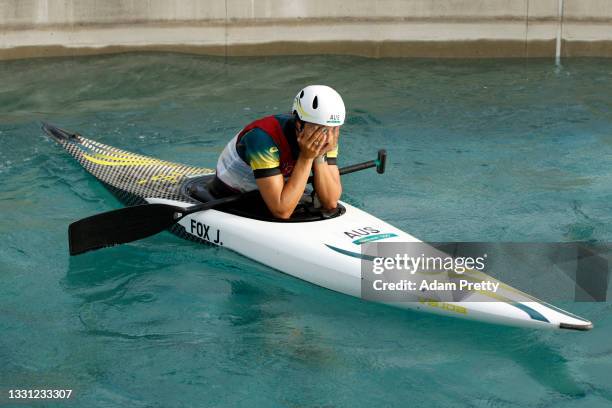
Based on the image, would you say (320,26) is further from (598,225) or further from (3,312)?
(3,312)

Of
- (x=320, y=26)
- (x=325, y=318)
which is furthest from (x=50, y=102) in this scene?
(x=325, y=318)

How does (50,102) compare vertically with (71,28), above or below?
below

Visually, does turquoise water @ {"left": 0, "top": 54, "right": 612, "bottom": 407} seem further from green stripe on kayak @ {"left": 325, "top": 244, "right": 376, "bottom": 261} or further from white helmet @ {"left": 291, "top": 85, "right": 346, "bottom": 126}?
white helmet @ {"left": 291, "top": 85, "right": 346, "bottom": 126}

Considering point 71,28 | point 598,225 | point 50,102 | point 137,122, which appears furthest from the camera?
point 71,28

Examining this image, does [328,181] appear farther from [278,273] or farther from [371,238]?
[278,273]

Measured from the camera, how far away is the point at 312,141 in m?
5.09

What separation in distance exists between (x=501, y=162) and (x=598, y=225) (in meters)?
1.53

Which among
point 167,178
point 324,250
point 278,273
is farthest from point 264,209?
point 167,178

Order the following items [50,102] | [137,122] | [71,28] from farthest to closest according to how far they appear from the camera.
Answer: [71,28] → [50,102] → [137,122]

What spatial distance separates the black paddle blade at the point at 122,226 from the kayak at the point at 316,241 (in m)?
0.18

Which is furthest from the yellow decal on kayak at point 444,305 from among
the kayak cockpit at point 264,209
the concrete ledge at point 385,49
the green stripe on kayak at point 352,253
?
the concrete ledge at point 385,49

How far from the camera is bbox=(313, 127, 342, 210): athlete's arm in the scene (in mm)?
5340

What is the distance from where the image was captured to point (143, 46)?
11.0 m

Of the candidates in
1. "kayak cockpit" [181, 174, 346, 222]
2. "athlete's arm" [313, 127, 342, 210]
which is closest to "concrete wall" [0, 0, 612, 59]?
"kayak cockpit" [181, 174, 346, 222]
